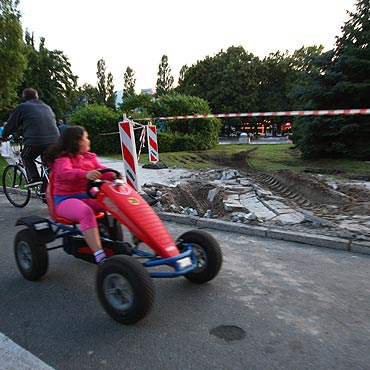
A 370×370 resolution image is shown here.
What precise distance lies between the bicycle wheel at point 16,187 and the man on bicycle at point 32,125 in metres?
1.18

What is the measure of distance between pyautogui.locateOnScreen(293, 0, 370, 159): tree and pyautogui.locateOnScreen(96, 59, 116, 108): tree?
6093 cm

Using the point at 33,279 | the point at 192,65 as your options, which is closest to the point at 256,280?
the point at 33,279

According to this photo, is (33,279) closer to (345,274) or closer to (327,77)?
(345,274)

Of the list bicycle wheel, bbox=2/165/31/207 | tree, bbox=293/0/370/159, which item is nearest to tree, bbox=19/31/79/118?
tree, bbox=293/0/370/159

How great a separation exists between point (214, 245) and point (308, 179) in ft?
19.1

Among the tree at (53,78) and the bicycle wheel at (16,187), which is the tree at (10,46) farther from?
the tree at (53,78)

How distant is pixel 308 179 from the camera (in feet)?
27.4

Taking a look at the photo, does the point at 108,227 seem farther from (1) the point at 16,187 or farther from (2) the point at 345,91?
(2) the point at 345,91

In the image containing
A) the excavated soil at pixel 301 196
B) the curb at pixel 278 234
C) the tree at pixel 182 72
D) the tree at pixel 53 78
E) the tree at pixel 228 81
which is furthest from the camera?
the tree at pixel 182 72

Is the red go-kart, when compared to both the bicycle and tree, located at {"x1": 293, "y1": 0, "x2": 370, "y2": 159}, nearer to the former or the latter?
the bicycle

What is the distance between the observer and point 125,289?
2660 mm

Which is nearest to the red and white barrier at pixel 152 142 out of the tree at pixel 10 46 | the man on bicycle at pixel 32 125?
the man on bicycle at pixel 32 125

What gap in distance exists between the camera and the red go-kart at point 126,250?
2.60m

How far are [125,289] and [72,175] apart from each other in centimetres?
125
